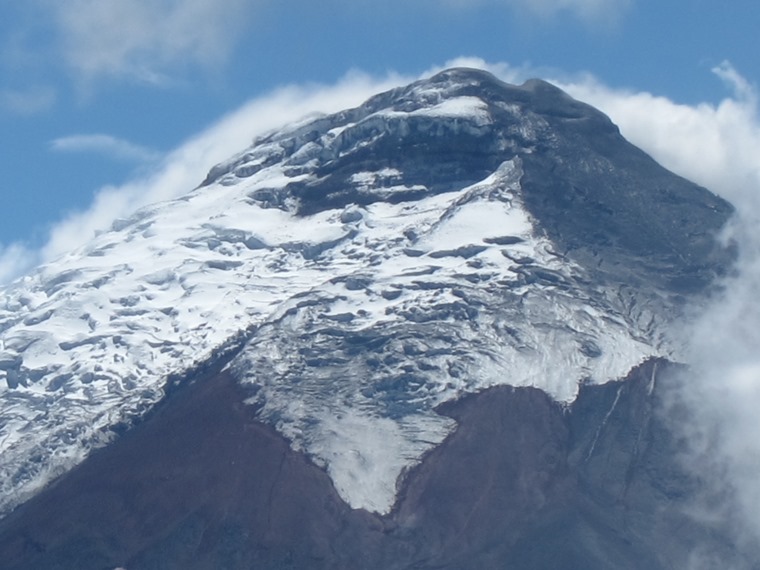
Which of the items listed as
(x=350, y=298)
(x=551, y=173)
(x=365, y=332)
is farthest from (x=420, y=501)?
(x=551, y=173)

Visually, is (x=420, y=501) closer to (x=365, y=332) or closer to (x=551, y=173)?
(x=365, y=332)

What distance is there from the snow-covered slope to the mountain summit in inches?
9.0

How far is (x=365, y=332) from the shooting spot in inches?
4850

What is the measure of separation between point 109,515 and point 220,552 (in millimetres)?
9262

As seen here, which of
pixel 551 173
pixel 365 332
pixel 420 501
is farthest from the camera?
pixel 551 173

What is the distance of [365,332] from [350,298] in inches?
234

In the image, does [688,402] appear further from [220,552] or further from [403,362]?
[220,552]

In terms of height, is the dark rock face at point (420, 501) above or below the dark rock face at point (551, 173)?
below

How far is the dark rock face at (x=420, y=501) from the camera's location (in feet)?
342

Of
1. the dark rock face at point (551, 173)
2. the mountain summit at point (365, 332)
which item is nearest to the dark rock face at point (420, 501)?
the mountain summit at point (365, 332)

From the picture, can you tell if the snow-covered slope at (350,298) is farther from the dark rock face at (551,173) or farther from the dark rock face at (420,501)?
the dark rock face at (420,501)

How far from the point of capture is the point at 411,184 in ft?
482

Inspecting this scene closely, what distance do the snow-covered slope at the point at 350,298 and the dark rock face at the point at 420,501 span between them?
199 cm

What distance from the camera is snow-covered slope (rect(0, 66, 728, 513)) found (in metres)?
117
